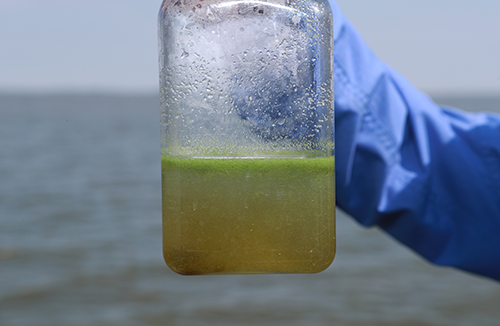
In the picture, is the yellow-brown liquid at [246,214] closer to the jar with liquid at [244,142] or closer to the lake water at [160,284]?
the jar with liquid at [244,142]

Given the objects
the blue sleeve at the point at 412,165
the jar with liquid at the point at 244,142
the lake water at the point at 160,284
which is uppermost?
the jar with liquid at the point at 244,142

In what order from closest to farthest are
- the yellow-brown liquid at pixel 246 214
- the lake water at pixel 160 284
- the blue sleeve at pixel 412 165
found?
1. the yellow-brown liquid at pixel 246 214
2. the blue sleeve at pixel 412 165
3. the lake water at pixel 160 284

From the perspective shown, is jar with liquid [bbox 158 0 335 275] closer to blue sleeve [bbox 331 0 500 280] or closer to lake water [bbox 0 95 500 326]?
blue sleeve [bbox 331 0 500 280]

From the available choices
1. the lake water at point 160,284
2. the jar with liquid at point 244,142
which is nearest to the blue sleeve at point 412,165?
the jar with liquid at point 244,142

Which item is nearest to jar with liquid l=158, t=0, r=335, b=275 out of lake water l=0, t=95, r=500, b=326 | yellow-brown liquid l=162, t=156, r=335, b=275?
yellow-brown liquid l=162, t=156, r=335, b=275

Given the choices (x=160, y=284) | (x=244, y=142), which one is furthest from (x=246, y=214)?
(x=160, y=284)

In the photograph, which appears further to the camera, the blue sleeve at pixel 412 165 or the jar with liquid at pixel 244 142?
the blue sleeve at pixel 412 165
